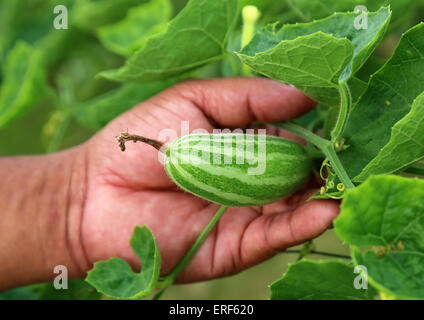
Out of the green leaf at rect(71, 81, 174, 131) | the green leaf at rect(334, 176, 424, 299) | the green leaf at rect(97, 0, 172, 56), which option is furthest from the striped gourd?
the green leaf at rect(97, 0, 172, 56)

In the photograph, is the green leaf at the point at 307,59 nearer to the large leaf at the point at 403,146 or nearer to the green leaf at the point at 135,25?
the large leaf at the point at 403,146

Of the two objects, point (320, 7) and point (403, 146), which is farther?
point (320, 7)

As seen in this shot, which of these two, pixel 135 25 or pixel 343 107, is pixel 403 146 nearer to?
pixel 343 107

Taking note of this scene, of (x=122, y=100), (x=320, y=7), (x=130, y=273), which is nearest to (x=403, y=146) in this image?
(x=320, y=7)

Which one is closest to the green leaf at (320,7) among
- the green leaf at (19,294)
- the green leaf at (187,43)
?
the green leaf at (187,43)
